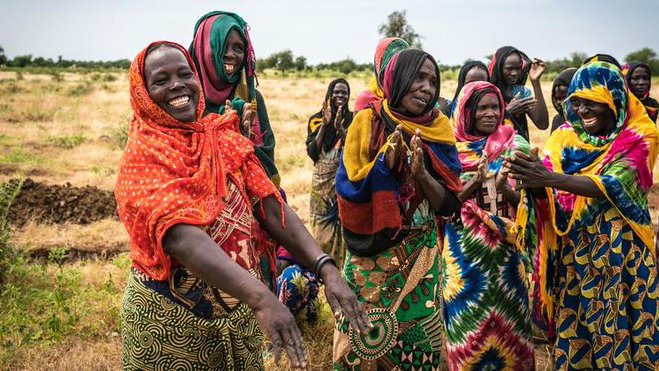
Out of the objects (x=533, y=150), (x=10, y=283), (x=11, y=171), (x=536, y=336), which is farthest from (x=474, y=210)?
(x=11, y=171)

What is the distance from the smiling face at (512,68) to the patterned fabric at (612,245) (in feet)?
6.17

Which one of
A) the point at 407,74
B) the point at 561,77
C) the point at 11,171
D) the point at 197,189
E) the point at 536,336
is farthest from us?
the point at 11,171

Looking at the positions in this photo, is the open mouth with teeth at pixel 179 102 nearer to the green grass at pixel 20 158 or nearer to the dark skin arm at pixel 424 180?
the dark skin arm at pixel 424 180

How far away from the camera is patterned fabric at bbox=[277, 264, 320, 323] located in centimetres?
446

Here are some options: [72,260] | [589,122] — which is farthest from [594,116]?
[72,260]

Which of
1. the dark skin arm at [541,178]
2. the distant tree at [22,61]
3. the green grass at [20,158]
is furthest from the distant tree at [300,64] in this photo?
the dark skin arm at [541,178]

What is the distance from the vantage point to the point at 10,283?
5352 mm

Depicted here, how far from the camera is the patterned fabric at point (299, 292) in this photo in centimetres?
446

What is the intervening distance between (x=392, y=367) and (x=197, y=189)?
5.25ft

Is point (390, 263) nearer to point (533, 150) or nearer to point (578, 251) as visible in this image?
point (533, 150)

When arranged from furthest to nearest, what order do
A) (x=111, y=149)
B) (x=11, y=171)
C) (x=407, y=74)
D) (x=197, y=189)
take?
(x=111, y=149) < (x=11, y=171) < (x=407, y=74) < (x=197, y=189)

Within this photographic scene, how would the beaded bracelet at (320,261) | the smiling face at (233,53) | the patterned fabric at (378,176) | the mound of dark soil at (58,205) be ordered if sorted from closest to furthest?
the beaded bracelet at (320,261)
the patterned fabric at (378,176)
the smiling face at (233,53)
the mound of dark soil at (58,205)

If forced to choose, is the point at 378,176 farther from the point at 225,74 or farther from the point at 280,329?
the point at 280,329

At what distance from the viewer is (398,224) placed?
302cm
